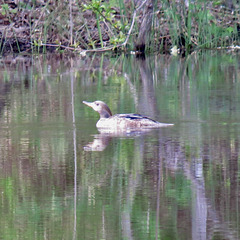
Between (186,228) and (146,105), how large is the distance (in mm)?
5924

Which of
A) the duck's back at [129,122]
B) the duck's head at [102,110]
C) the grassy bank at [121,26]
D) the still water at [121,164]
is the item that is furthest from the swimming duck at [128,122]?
the grassy bank at [121,26]

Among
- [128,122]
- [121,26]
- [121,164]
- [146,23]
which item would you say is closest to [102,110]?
[128,122]

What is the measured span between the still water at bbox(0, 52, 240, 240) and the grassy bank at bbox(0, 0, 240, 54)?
6.51m

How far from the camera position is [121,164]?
6.98m

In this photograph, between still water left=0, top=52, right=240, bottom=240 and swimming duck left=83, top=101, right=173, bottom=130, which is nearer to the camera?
still water left=0, top=52, right=240, bottom=240

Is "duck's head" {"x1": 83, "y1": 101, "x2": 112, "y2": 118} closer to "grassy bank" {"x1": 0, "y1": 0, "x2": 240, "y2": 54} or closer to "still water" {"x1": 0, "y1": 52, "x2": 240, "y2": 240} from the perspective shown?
"still water" {"x1": 0, "y1": 52, "x2": 240, "y2": 240}

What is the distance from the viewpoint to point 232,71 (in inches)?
610

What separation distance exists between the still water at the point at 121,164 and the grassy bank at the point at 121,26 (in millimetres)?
6507

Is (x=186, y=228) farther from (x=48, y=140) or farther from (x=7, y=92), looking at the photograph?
(x=7, y=92)

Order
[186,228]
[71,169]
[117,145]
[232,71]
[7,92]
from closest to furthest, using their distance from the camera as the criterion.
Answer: [186,228]
[71,169]
[117,145]
[7,92]
[232,71]

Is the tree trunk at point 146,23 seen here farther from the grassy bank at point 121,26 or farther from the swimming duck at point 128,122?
the swimming duck at point 128,122

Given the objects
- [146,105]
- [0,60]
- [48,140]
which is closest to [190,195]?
[48,140]

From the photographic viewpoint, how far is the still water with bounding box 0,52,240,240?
5.18 m

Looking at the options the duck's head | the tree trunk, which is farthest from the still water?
the tree trunk
